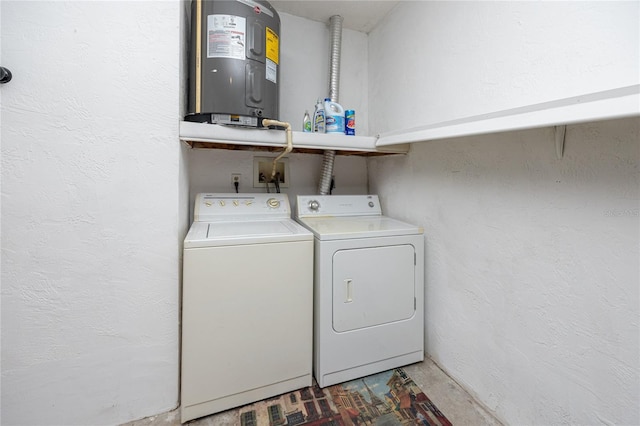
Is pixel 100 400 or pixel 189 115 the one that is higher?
pixel 189 115

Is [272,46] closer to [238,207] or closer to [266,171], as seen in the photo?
[266,171]

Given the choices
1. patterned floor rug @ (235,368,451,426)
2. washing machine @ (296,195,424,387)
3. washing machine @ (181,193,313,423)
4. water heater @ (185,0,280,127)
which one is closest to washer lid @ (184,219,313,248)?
washing machine @ (181,193,313,423)

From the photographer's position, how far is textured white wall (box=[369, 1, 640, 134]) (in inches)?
31.7

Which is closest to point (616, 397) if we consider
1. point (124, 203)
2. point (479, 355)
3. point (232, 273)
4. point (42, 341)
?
point (479, 355)

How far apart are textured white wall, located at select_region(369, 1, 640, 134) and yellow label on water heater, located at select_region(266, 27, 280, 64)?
799 millimetres

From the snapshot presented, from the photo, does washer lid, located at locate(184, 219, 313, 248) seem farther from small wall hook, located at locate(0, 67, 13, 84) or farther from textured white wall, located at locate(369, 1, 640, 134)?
textured white wall, located at locate(369, 1, 640, 134)

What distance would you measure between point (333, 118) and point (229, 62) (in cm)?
63

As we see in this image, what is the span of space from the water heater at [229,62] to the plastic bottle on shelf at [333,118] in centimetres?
44

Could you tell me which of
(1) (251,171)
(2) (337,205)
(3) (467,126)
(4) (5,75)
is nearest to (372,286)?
(2) (337,205)

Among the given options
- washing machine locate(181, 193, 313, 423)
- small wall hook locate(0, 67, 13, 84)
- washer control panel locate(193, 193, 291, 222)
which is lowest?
washing machine locate(181, 193, 313, 423)

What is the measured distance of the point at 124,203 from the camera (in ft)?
3.67

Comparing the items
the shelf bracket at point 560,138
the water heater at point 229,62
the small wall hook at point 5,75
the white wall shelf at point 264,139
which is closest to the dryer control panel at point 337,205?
the white wall shelf at point 264,139

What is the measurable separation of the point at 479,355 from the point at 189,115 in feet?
5.75

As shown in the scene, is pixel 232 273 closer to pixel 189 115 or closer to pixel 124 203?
pixel 124 203
